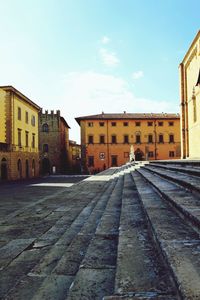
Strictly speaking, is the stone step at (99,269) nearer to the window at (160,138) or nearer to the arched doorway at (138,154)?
the arched doorway at (138,154)

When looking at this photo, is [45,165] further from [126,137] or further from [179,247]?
[179,247]

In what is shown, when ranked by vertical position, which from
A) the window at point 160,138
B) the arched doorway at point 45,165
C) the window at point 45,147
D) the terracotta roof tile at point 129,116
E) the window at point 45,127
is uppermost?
the terracotta roof tile at point 129,116

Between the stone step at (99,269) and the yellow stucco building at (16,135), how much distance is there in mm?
24833

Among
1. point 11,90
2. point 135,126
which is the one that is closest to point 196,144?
point 11,90

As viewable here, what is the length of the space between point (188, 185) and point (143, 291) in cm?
272

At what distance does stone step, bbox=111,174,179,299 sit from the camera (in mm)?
1523

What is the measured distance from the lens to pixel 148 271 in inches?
72.1

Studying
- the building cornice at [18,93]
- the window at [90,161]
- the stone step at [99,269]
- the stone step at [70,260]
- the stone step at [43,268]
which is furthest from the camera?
the window at [90,161]

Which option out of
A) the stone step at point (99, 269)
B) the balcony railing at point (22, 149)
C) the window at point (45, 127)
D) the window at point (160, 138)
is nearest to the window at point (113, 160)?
the window at point (160, 138)

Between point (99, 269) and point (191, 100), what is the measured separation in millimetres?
19761

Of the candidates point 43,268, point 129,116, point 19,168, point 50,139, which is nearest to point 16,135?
point 19,168

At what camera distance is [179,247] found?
1935 millimetres

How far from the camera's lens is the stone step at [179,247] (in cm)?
141

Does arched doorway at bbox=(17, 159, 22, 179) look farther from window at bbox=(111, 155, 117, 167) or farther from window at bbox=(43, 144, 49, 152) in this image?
window at bbox=(111, 155, 117, 167)
